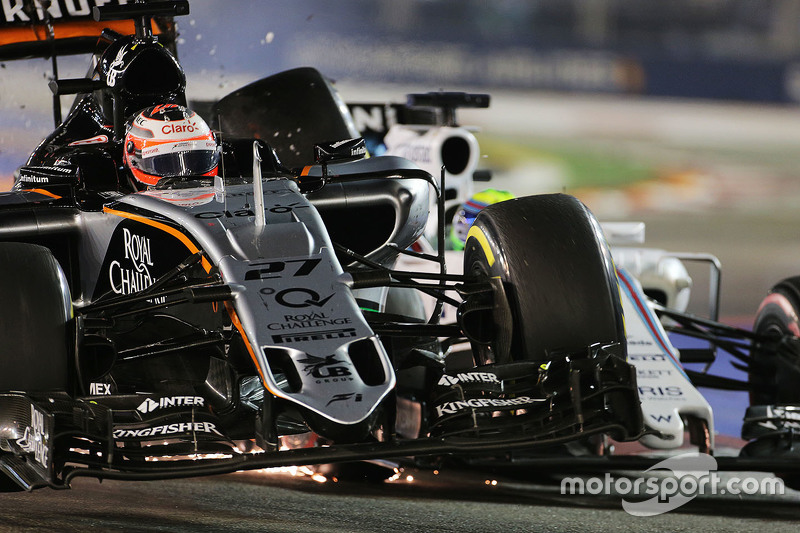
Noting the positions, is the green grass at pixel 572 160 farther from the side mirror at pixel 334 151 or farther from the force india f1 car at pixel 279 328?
the side mirror at pixel 334 151

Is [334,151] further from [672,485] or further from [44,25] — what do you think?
[44,25]

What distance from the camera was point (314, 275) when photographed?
4113 millimetres

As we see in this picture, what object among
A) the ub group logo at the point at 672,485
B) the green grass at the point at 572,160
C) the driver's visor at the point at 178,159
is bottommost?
the green grass at the point at 572,160

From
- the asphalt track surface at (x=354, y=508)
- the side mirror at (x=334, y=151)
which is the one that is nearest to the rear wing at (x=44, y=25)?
the side mirror at (x=334, y=151)

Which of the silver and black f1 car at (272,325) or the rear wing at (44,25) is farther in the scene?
the rear wing at (44,25)

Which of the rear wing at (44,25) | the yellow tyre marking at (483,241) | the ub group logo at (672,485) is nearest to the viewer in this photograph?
the yellow tyre marking at (483,241)

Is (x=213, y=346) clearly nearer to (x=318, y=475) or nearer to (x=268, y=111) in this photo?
(x=318, y=475)

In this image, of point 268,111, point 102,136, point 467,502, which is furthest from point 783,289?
point 102,136

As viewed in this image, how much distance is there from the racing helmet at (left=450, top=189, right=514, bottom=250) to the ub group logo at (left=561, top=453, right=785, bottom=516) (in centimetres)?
230

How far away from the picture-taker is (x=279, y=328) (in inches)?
151

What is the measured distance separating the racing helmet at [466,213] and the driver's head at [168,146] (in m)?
2.60

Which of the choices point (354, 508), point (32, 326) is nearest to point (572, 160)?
point (354, 508)

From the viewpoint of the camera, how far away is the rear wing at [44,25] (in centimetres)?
784

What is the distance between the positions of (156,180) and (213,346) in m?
1.06
